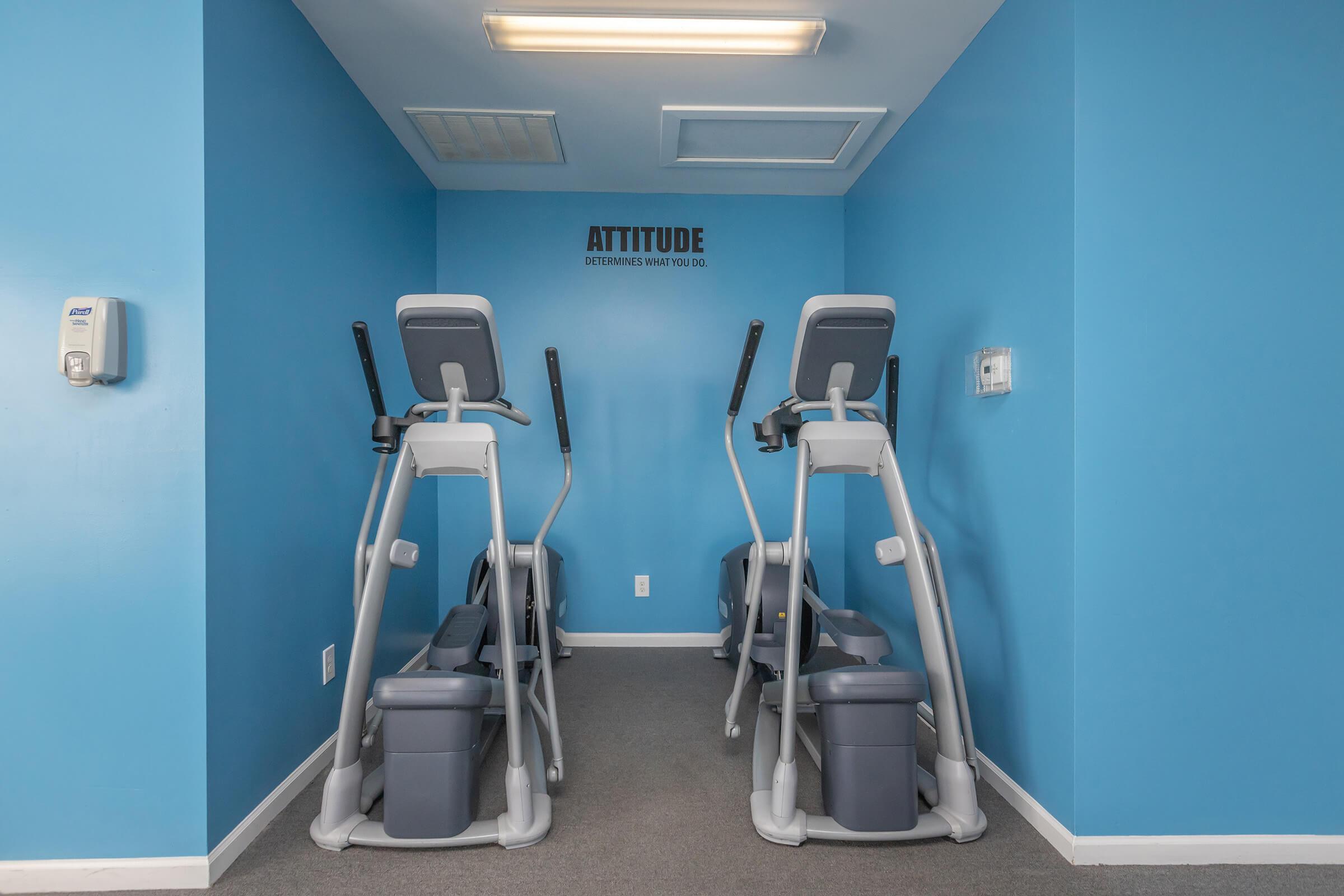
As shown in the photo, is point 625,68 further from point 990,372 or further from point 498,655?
point 498,655

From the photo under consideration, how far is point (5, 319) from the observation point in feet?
4.94

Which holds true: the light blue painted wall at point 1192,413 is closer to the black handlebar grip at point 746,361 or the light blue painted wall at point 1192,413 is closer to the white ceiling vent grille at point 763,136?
the black handlebar grip at point 746,361

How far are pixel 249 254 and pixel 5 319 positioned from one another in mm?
579

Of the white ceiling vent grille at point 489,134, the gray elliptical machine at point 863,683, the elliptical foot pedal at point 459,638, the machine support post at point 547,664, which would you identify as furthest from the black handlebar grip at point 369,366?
the gray elliptical machine at point 863,683

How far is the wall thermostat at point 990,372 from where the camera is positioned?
191cm

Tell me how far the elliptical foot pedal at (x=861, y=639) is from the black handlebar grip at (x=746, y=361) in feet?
3.07

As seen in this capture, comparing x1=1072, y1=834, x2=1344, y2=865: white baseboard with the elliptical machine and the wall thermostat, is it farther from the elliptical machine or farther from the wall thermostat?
the wall thermostat

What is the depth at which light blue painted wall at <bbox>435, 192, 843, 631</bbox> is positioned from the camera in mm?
3412

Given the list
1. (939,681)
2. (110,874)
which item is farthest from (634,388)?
(110,874)

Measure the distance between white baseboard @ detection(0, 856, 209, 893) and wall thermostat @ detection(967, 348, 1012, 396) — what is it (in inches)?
107

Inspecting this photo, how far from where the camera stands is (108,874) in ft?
5.02

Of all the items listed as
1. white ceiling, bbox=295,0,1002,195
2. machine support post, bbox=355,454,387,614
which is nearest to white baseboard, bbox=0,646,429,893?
machine support post, bbox=355,454,387,614

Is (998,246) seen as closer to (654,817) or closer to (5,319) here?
(654,817)

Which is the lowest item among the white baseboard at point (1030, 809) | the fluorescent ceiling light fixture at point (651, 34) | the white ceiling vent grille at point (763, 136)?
the white baseboard at point (1030, 809)
